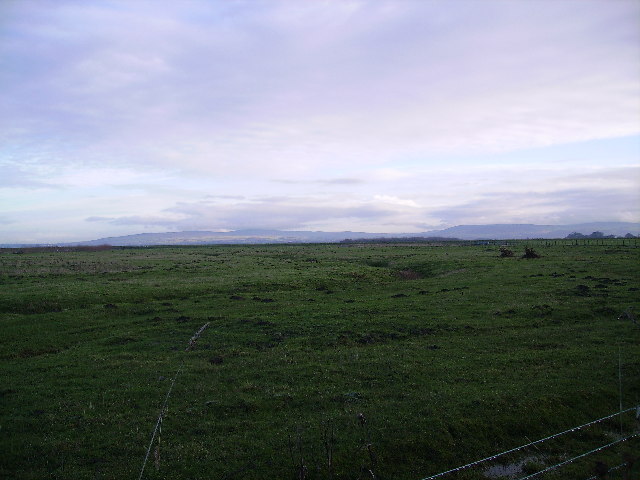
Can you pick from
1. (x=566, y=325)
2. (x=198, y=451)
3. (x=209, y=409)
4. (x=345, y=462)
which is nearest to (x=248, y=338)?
(x=209, y=409)

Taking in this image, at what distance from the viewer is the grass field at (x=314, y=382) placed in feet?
43.5

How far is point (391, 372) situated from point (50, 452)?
14.1 meters

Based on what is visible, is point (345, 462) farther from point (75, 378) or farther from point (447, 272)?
point (447, 272)

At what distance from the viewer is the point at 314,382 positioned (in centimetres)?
1862

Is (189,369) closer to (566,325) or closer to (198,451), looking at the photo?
(198,451)

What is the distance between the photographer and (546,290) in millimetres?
37188

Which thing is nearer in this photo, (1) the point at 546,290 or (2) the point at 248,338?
(2) the point at 248,338

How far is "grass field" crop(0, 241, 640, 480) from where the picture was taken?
1327cm

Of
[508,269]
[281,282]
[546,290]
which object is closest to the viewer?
[546,290]

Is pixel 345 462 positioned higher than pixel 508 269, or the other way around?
pixel 508 269

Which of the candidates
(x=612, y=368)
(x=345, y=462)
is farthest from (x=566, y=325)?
(x=345, y=462)

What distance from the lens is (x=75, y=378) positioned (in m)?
19.6

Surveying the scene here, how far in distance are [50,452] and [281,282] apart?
34386 millimetres

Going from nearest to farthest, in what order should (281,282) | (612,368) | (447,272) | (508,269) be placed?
(612,368) → (281,282) → (508,269) → (447,272)
